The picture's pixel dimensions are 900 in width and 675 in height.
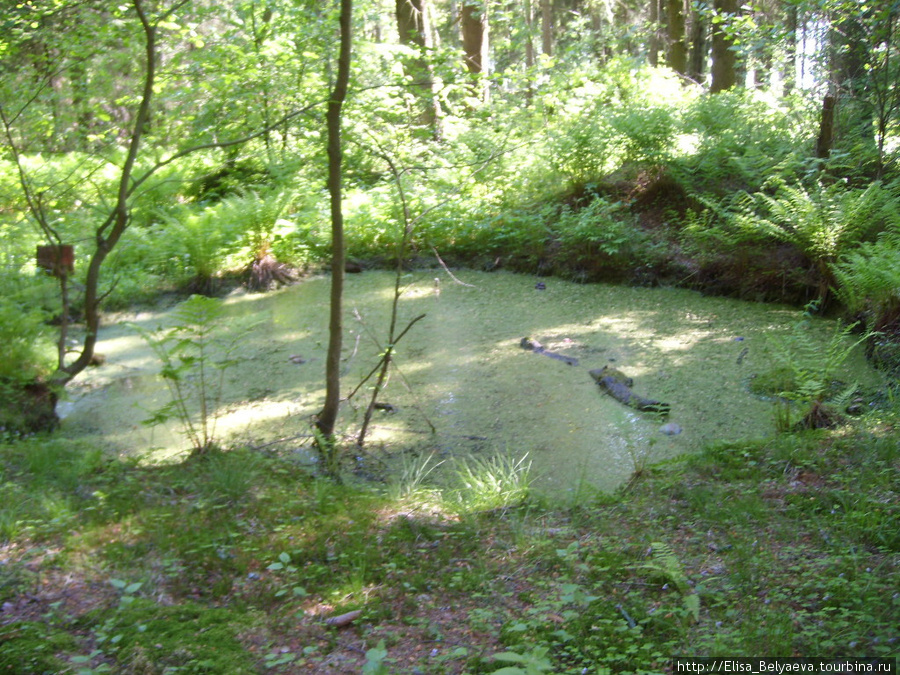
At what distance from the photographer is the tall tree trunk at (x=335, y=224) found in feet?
12.7

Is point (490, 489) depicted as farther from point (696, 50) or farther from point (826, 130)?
point (696, 50)

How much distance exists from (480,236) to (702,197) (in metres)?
2.52

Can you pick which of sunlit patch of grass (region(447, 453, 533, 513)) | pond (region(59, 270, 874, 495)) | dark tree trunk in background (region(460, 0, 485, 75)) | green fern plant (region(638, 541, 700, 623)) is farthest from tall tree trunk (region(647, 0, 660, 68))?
green fern plant (region(638, 541, 700, 623))

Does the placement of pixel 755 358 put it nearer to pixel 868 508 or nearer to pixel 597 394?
pixel 597 394

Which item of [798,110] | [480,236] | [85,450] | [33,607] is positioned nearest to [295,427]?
[85,450]

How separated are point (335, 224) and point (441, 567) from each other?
2102 millimetres

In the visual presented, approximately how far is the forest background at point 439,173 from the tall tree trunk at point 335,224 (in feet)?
1.48

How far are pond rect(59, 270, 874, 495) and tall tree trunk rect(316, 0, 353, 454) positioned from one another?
0.25 meters

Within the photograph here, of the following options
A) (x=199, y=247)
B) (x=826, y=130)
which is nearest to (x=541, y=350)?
(x=826, y=130)

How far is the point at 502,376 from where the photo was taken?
551cm

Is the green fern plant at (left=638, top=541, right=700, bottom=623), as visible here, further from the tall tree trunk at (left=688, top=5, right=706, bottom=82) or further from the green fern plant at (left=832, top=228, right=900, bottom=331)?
the tall tree trunk at (left=688, top=5, right=706, bottom=82)

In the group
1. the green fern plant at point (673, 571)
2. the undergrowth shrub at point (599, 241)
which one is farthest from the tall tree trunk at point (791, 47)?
the green fern plant at point (673, 571)

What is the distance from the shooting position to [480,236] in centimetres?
865

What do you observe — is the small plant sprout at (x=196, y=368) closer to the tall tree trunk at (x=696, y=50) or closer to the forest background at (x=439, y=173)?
the forest background at (x=439, y=173)
